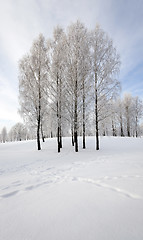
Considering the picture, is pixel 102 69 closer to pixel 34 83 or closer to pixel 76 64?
pixel 76 64

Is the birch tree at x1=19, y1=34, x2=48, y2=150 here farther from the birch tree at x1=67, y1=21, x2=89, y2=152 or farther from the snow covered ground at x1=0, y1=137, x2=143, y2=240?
the snow covered ground at x1=0, y1=137, x2=143, y2=240

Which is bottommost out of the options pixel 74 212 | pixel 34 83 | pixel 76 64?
pixel 74 212

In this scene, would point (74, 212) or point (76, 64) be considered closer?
point (74, 212)

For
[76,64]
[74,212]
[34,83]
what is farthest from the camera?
[34,83]

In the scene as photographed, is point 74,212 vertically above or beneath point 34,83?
beneath

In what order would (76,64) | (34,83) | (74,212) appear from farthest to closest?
(34,83), (76,64), (74,212)

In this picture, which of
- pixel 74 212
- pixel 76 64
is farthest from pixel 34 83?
pixel 74 212

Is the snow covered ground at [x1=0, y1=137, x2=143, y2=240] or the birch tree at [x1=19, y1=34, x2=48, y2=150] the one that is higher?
the birch tree at [x1=19, y1=34, x2=48, y2=150]

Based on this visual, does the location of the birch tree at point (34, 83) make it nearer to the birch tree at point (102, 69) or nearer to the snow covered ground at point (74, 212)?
the birch tree at point (102, 69)

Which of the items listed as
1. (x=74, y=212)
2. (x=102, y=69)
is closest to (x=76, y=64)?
(x=102, y=69)

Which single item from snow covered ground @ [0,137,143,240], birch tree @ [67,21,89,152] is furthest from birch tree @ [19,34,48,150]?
snow covered ground @ [0,137,143,240]

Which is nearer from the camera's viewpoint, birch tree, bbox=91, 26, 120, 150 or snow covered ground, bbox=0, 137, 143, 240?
snow covered ground, bbox=0, 137, 143, 240

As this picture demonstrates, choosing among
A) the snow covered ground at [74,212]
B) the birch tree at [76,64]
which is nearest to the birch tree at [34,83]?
the birch tree at [76,64]

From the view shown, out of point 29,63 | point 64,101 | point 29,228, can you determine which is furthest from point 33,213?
point 29,63
